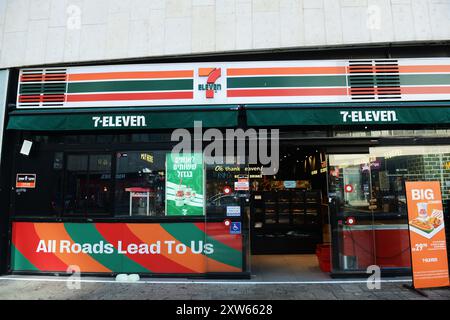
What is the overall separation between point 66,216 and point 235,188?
3576 mm

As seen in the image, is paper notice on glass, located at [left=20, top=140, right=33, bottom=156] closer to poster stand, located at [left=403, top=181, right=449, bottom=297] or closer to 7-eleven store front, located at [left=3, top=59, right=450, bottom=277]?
7-eleven store front, located at [left=3, top=59, right=450, bottom=277]

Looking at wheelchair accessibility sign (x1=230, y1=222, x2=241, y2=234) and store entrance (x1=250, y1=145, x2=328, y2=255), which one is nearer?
wheelchair accessibility sign (x1=230, y1=222, x2=241, y2=234)

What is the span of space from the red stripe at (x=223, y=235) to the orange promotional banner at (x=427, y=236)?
121 inches

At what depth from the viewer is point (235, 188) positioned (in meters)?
6.53

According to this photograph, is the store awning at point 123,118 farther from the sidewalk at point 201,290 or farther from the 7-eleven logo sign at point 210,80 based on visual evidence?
the sidewalk at point 201,290

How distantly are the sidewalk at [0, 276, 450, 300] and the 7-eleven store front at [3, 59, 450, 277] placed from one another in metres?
0.36

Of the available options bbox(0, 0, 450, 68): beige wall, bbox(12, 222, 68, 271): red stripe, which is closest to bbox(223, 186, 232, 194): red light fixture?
bbox(0, 0, 450, 68): beige wall

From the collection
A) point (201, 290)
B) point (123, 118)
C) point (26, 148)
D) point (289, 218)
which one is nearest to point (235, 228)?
point (201, 290)

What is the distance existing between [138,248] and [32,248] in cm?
227

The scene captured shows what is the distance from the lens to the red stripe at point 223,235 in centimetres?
640

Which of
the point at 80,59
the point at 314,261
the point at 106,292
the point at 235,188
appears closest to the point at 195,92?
the point at 235,188

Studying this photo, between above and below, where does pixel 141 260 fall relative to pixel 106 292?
above

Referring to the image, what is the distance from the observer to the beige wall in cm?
671

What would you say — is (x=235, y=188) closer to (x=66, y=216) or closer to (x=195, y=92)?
(x=195, y=92)
